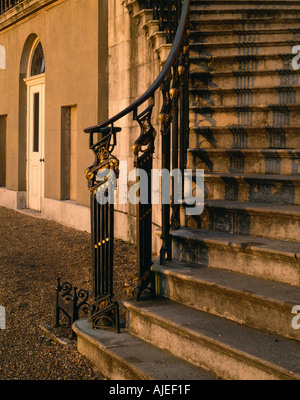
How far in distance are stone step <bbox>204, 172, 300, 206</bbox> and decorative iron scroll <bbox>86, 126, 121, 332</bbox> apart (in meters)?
0.93

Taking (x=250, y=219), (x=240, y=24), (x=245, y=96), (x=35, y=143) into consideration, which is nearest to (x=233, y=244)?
(x=250, y=219)

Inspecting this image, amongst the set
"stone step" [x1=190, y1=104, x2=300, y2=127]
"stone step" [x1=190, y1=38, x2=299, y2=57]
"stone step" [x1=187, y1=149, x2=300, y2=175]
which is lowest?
"stone step" [x1=187, y1=149, x2=300, y2=175]

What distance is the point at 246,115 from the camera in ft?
14.8

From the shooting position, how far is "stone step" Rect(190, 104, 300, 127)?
14.2 feet

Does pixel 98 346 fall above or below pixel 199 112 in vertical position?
below

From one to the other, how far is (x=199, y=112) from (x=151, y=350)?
2474 millimetres

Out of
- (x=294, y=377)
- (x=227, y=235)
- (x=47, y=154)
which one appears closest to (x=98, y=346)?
(x=227, y=235)

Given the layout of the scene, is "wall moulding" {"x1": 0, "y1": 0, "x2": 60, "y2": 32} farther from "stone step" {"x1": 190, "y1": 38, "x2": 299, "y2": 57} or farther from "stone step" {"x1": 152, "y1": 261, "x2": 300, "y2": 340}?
"stone step" {"x1": 152, "y1": 261, "x2": 300, "y2": 340}

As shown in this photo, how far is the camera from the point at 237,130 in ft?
14.1

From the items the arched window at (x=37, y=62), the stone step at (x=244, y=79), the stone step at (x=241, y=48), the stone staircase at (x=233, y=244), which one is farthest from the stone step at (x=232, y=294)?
the arched window at (x=37, y=62)

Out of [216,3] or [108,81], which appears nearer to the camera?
[216,3]

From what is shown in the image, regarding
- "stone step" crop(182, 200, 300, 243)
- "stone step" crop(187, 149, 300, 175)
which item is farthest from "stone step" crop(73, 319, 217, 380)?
"stone step" crop(187, 149, 300, 175)

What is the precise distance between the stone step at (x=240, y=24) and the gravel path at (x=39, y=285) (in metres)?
2.90

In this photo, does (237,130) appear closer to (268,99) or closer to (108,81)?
(268,99)
